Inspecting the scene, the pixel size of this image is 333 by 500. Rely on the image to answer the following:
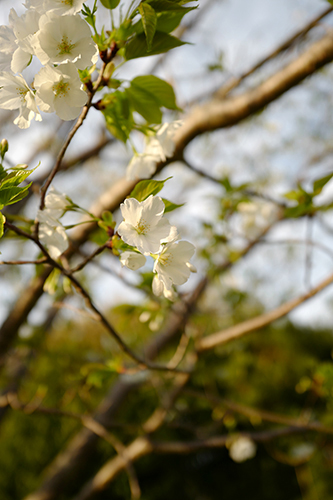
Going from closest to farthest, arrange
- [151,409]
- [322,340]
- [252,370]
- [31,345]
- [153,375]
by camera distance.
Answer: [31,345]
[153,375]
[151,409]
[252,370]
[322,340]

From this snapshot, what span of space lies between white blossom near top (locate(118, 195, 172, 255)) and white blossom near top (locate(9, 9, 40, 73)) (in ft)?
0.74

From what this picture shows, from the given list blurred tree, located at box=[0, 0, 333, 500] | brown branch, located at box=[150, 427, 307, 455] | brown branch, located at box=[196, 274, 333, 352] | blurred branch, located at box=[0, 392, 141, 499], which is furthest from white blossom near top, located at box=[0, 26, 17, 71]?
brown branch, located at box=[150, 427, 307, 455]

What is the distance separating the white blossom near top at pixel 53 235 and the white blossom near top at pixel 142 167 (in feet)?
0.57

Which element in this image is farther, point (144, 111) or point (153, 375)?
point (153, 375)

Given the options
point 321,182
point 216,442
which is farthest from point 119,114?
point 216,442

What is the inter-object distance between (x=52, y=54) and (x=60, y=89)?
0.04 meters

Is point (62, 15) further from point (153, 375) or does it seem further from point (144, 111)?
point (153, 375)

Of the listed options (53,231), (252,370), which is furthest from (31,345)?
(252,370)

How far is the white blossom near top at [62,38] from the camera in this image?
0.39 meters

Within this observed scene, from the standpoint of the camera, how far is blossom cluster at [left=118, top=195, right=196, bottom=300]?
43cm

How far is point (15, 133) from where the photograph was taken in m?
3.06

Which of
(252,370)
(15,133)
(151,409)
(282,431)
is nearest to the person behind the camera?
(282,431)

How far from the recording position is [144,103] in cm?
58

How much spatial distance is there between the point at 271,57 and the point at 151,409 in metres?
3.86
